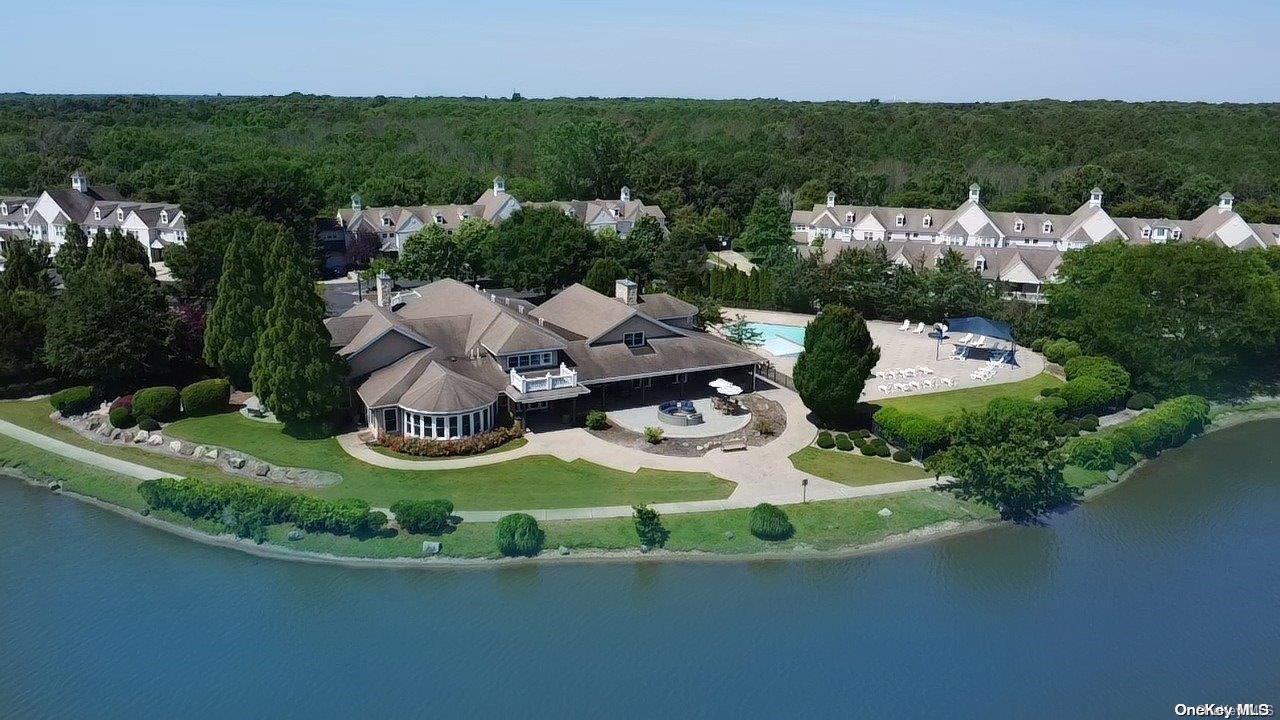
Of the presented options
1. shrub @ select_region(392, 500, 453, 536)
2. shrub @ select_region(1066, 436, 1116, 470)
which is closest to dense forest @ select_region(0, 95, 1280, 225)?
shrub @ select_region(392, 500, 453, 536)

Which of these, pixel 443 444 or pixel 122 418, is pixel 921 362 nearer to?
pixel 443 444

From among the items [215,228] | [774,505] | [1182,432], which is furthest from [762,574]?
[215,228]

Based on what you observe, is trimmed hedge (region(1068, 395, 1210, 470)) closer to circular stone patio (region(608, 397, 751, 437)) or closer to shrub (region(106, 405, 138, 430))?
circular stone patio (region(608, 397, 751, 437))

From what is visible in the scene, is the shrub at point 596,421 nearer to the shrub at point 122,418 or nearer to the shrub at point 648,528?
the shrub at point 648,528

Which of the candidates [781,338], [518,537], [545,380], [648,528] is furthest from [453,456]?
[781,338]

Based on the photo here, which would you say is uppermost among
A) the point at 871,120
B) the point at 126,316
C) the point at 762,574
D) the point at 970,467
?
the point at 871,120

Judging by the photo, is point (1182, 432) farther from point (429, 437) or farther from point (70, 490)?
point (70, 490)

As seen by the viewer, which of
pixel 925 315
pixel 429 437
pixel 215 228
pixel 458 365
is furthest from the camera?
pixel 925 315

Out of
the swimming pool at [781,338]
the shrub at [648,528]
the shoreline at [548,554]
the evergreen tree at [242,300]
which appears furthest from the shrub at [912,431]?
the evergreen tree at [242,300]
